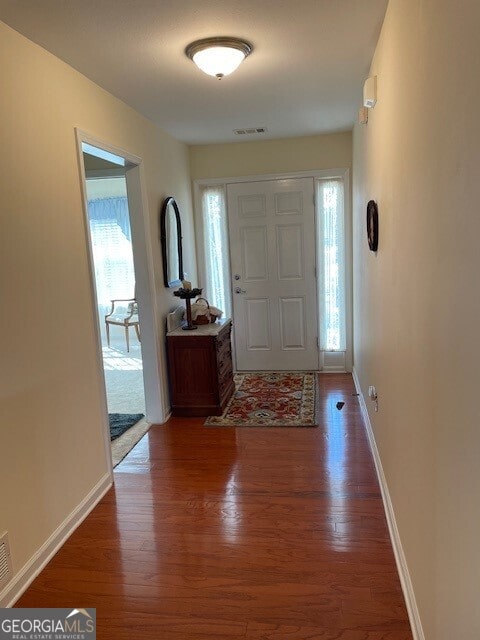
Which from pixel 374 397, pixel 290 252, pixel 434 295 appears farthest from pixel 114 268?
pixel 434 295

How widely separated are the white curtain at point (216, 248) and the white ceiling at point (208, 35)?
1.30 meters

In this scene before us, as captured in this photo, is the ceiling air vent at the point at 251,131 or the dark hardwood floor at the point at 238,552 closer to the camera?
the dark hardwood floor at the point at 238,552

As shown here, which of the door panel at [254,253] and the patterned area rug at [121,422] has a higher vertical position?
the door panel at [254,253]

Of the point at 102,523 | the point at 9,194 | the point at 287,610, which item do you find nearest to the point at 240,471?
the point at 102,523

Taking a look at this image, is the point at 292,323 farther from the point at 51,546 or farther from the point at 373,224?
the point at 51,546

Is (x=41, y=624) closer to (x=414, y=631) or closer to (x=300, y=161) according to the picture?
(x=414, y=631)

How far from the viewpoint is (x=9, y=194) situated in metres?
2.05

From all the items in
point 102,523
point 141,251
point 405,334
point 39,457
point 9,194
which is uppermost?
point 9,194

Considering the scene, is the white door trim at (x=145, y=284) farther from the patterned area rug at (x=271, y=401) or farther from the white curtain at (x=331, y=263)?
the white curtain at (x=331, y=263)

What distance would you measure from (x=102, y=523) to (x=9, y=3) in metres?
2.45

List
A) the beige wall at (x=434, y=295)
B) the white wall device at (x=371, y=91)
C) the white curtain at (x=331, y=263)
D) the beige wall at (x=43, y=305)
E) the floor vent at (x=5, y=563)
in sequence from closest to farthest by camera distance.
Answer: the beige wall at (x=434, y=295)
the floor vent at (x=5, y=563)
the beige wall at (x=43, y=305)
the white wall device at (x=371, y=91)
the white curtain at (x=331, y=263)

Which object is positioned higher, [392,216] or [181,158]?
[181,158]

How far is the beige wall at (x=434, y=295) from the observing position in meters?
1.02

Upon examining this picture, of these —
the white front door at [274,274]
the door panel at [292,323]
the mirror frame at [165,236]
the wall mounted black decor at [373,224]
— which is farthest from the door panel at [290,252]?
the wall mounted black decor at [373,224]
